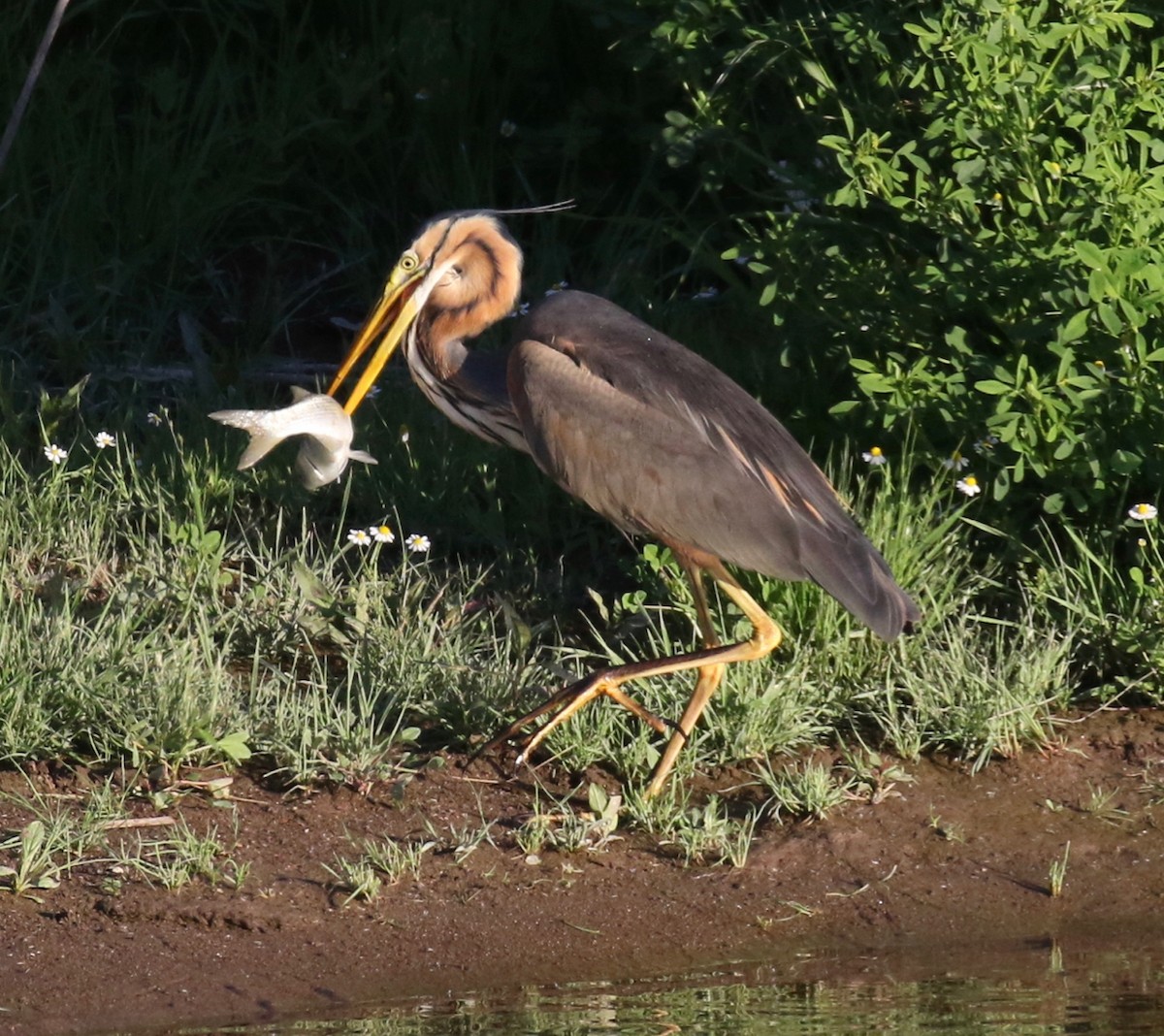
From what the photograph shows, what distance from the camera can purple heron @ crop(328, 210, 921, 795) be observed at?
466cm

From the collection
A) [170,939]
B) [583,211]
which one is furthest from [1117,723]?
[583,211]

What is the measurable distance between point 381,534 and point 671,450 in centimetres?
91

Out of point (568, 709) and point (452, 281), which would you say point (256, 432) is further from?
point (452, 281)

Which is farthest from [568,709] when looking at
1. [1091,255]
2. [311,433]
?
[1091,255]

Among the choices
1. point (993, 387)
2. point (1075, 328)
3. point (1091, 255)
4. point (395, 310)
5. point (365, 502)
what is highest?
point (1091, 255)

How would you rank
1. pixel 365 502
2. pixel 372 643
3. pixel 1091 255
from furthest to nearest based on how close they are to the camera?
pixel 365 502
pixel 372 643
pixel 1091 255

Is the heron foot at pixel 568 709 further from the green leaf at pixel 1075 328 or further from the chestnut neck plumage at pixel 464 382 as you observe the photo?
the green leaf at pixel 1075 328

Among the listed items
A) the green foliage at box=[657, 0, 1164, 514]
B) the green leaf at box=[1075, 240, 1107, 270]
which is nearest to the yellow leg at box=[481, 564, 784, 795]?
the green foliage at box=[657, 0, 1164, 514]

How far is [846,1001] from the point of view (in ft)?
12.6

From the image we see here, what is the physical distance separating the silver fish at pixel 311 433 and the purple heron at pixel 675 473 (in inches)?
17.5

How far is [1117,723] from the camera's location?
4.91 m

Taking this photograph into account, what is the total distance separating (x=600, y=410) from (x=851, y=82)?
3.79ft

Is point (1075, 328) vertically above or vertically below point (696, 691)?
above

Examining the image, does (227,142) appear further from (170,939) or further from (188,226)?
(170,939)
